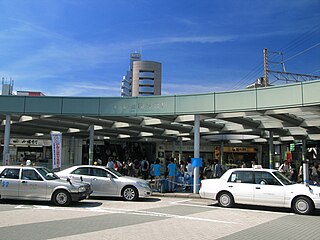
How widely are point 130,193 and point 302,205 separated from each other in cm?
658

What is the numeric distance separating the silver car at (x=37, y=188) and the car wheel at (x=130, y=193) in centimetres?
198

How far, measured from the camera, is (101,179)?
1401cm

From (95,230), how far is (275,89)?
31.4 feet

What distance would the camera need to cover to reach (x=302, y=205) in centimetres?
1123

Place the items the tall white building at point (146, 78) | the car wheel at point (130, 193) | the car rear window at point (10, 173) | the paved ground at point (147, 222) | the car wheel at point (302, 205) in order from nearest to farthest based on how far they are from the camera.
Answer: the paved ground at point (147, 222) → the car wheel at point (302, 205) → the car rear window at point (10, 173) → the car wheel at point (130, 193) → the tall white building at point (146, 78)

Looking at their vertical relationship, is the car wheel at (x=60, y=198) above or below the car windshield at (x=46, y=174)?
below

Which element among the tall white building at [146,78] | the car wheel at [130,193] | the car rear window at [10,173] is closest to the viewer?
the car rear window at [10,173]

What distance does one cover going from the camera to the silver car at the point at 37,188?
1209cm

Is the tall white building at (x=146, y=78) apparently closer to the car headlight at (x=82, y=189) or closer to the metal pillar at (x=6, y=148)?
the metal pillar at (x=6, y=148)

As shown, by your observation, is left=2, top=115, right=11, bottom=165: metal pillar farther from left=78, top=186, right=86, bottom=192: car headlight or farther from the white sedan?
the white sedan

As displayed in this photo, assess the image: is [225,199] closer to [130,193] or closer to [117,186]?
[130,193]

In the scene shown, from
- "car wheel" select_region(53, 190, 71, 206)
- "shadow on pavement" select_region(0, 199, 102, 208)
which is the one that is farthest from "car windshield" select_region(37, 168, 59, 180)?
"shadow on pavement" select_region(0, 199, 102, 208)

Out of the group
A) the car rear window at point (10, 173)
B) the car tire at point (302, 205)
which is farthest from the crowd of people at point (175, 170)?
the car rear window at point (10, 173)

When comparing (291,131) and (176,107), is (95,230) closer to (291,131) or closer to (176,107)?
(176,107)
